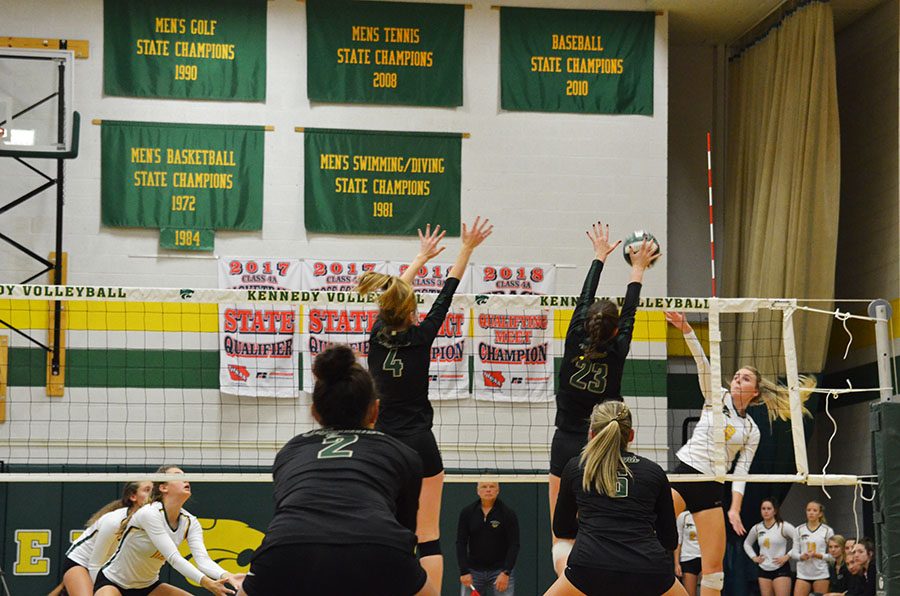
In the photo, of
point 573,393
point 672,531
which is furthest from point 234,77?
point 672,531

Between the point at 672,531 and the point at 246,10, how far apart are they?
10.5 metres

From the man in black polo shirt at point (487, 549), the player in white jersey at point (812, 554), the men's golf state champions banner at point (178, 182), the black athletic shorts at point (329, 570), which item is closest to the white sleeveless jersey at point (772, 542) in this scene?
the player in white jersey at point (812, 554)

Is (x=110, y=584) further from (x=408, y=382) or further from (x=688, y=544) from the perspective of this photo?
(x=688, y=544)

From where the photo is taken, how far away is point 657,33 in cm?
1552

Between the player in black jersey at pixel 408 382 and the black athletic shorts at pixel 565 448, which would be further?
the black athletic shorts at pixel 565 448

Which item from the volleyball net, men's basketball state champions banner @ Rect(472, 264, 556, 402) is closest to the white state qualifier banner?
the volleyball net

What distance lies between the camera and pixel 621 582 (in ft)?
20.5

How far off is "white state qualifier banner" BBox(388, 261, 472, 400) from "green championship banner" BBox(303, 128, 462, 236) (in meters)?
0.58

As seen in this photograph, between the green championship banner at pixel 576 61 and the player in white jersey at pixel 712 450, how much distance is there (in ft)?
22.8

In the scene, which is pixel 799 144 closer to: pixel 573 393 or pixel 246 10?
pixel 246 10

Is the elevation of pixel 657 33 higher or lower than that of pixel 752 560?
higher

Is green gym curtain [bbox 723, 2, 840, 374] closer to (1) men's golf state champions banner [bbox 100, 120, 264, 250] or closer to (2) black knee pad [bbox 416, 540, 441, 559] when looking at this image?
(1) men's golf state champions banner [bbox 100, 120, 264, 250]

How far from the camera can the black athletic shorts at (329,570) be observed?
4184mm

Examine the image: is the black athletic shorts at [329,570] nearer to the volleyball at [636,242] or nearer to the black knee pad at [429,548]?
the black knee pad at [429,548]
